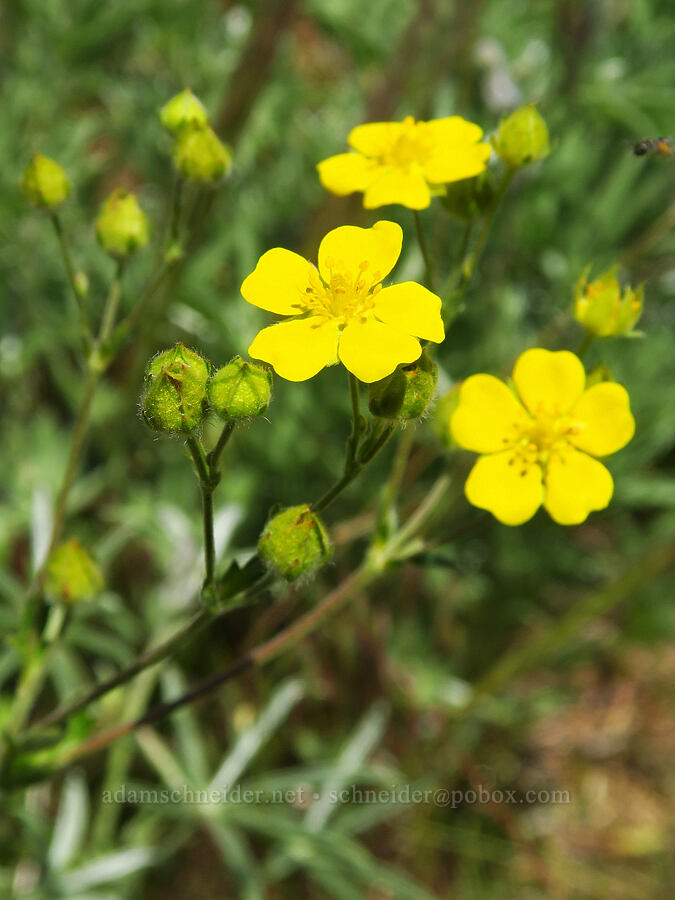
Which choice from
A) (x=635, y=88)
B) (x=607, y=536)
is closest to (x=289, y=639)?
(x=635, y=88)

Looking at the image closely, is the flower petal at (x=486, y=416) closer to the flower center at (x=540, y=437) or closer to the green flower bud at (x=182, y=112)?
the flower center at (x=540, y=437)

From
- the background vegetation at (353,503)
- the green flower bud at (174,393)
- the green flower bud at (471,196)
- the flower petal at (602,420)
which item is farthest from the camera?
the background vegetation at (353,503)

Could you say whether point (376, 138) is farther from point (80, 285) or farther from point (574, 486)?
point (574, 486)

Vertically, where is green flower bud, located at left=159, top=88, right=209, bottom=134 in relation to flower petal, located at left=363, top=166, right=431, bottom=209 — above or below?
above

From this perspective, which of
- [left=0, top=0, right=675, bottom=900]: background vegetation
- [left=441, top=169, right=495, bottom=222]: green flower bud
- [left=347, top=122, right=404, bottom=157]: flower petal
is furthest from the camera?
[left=0, top=0, right=675, bottom=900]: background vegetation

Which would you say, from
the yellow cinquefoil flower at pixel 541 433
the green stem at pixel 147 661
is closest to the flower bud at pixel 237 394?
the green stem at pixel 147 661

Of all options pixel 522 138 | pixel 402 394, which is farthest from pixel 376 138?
pixel 402 394

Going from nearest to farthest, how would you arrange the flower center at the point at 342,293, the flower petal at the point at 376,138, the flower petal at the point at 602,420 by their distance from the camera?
the flower center at the point at 342,293 < the flower petal at the point at 602,420 < the flower petal at the point at 376,138

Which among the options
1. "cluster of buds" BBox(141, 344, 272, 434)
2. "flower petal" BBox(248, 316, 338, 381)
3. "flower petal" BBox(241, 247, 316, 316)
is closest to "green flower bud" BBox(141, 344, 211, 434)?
"cluster of buds" BBox(141, 344, 272, 434)

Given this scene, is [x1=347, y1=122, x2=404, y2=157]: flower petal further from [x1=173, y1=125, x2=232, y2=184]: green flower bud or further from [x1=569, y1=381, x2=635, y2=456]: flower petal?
[x1=569, y1=381, x2=635, y2=456]: flower petal
